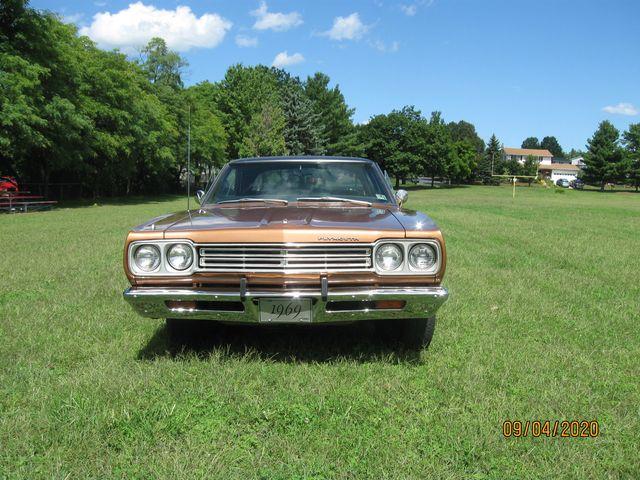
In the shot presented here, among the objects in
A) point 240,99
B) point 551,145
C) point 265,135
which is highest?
point 551,145

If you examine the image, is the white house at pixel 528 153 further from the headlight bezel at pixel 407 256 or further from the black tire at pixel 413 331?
the headlight bezel at pixel 407 256

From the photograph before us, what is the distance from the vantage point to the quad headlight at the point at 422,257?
3.46 metres

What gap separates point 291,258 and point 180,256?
0.75 m

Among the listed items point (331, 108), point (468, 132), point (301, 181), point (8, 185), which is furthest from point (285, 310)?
point (468, 132)

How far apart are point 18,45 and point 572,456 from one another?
83.4 feet

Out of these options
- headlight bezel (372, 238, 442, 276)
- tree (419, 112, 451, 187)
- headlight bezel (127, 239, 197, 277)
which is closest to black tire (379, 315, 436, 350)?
headlight bezel (372, 238, 442, 276)

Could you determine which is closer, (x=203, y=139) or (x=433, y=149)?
(x=203, y=139)

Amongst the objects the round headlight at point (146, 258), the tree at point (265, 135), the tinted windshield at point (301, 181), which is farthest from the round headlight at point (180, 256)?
the tree at point (265, 135)

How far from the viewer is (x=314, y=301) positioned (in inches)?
131

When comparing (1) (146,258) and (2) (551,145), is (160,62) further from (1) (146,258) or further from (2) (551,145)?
(2) (551,145)

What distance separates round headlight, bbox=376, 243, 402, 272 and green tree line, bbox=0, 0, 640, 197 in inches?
117

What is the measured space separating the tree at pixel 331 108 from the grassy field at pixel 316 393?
64.1m

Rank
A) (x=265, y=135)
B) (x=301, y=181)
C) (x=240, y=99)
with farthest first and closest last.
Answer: (x=240, y=99)
(x=265, y=135)
(x=301, y=181)

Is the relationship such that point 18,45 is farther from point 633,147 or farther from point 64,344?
point 633,147
